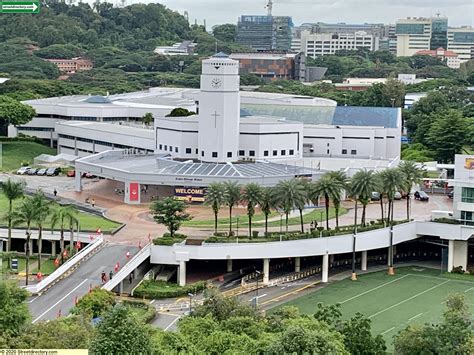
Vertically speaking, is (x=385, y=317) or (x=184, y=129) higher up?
(x=184, y=129)

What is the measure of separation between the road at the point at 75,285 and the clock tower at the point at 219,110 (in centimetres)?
2194

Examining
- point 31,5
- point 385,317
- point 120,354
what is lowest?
point 385,317

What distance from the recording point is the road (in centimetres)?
4781

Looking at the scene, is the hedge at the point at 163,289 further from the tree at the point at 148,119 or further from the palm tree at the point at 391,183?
the tree at the point at 148,119

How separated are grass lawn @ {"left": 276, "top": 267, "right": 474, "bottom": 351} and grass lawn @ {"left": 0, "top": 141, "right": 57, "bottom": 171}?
146 feet

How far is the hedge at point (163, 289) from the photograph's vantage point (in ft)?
173

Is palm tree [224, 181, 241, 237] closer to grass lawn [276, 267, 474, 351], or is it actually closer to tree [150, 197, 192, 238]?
tree [150, 197, 192, 238]

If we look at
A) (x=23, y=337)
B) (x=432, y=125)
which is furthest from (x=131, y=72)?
(x=23, y=337)

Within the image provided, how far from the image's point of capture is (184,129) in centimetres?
8212

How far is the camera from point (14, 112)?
9906 centimetres

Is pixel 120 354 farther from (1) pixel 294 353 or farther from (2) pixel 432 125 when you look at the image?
(2) pixel 432 125

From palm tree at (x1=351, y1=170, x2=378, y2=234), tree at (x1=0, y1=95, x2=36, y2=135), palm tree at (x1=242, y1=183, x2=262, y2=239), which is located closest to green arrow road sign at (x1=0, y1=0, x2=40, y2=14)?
palm tree at (x1=242, y1=183, x2=262, y2=239)

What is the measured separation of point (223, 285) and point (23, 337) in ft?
70.0

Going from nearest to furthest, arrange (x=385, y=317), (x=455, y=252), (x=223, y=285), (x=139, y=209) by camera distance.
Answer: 1. (x=385, y=317)
2. (x=223, y=285)
3. (x=455, y=252)
4. (x=139, y=209)
